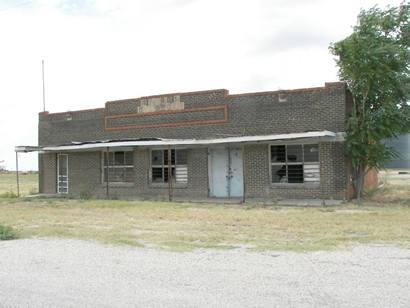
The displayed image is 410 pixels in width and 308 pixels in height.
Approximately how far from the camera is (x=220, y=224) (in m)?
13.1

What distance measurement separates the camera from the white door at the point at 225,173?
21.0 meters

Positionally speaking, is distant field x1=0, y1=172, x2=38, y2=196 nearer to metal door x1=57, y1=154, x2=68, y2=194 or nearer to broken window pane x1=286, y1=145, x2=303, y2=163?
metal door x1=57, y1=154, x2=68, y2=194

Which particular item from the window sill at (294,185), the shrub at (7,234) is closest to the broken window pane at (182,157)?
the window sill at (294,185)

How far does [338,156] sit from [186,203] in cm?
580

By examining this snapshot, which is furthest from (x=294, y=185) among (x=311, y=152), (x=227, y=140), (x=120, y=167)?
(x=120, y=167)

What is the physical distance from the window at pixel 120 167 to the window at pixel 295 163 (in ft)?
22.9

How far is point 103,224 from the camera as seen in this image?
538 inches

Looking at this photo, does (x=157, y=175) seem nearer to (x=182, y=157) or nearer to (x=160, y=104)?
(x=182, y=157)

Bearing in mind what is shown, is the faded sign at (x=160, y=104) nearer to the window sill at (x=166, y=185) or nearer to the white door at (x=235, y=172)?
the white door at (x=235, y=172)

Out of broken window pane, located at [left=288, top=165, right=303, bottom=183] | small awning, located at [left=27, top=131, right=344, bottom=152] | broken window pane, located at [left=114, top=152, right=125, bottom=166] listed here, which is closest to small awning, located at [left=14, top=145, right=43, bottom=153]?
small awning, located at [left=27, top=131, right=344, bottom=152]

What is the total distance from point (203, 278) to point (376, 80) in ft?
44.0

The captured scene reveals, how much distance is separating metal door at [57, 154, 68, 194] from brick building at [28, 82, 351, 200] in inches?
2.1

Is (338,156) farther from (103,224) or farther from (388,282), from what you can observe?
(388,282)

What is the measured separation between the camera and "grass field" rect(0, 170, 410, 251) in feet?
33.8
